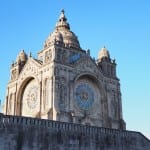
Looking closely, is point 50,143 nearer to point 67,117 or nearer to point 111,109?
point 67,117

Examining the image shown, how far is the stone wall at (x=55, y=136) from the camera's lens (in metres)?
25.3

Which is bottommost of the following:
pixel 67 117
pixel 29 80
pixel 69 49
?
pixel 67 117

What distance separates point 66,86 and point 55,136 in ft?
44.0

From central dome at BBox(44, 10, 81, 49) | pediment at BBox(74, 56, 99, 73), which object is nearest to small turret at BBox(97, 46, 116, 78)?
pediment at BBox(74, 56, 99, 73)

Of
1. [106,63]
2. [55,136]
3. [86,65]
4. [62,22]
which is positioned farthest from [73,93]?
[55,136]

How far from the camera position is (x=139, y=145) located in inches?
1328

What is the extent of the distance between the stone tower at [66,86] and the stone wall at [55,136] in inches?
310

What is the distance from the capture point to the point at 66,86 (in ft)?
132

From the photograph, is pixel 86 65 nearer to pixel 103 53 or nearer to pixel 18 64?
pixel 103 53

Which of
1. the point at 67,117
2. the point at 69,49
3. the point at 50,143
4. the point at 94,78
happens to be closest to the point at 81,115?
the point at 67,117

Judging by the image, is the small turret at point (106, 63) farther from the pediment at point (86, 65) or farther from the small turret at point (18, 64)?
the small turret at point (18, 64)

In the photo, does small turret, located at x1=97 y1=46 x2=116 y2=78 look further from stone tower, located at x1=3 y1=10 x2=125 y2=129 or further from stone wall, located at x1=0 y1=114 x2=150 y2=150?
stone wall, located at x1=0 y1=114 x2=150 y2=150

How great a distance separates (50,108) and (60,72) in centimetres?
473

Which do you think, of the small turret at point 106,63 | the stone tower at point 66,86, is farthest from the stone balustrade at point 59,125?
the small turret at point 106,63
